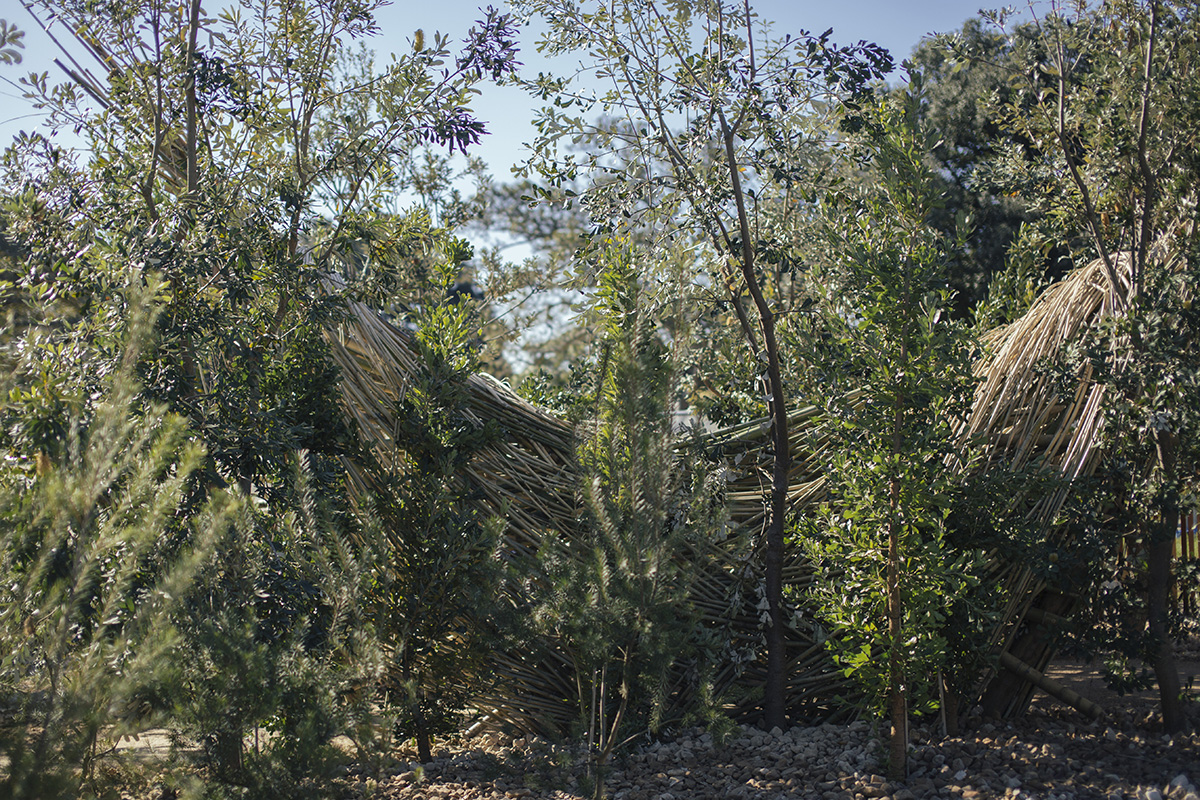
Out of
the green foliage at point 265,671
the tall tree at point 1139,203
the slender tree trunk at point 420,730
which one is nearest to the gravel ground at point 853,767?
the slender tree trunk at point 420,730

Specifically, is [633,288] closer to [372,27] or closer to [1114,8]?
[372,27]

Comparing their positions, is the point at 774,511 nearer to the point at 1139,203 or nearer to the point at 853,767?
the point at 853,767

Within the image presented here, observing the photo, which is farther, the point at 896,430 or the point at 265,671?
the point at 896,430

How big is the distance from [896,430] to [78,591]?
2382mm

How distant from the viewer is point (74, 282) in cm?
259

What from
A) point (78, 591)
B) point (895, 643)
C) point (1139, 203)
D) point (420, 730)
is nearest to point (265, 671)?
point (78, 591)

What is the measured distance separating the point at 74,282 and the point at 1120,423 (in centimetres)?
363

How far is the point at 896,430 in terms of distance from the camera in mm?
2807

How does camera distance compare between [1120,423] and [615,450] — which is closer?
[615,450]

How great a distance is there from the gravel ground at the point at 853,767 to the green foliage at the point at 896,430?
29 centimetres

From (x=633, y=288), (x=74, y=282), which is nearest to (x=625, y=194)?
(x=633, y=288)

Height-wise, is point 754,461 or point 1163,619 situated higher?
point 754,461

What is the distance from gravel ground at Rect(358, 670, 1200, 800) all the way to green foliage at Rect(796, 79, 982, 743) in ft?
0.94

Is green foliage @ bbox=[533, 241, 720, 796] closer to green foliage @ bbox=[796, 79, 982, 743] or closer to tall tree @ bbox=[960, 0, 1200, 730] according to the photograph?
green foliage @ bbox=[796, 79, 982, 743]
